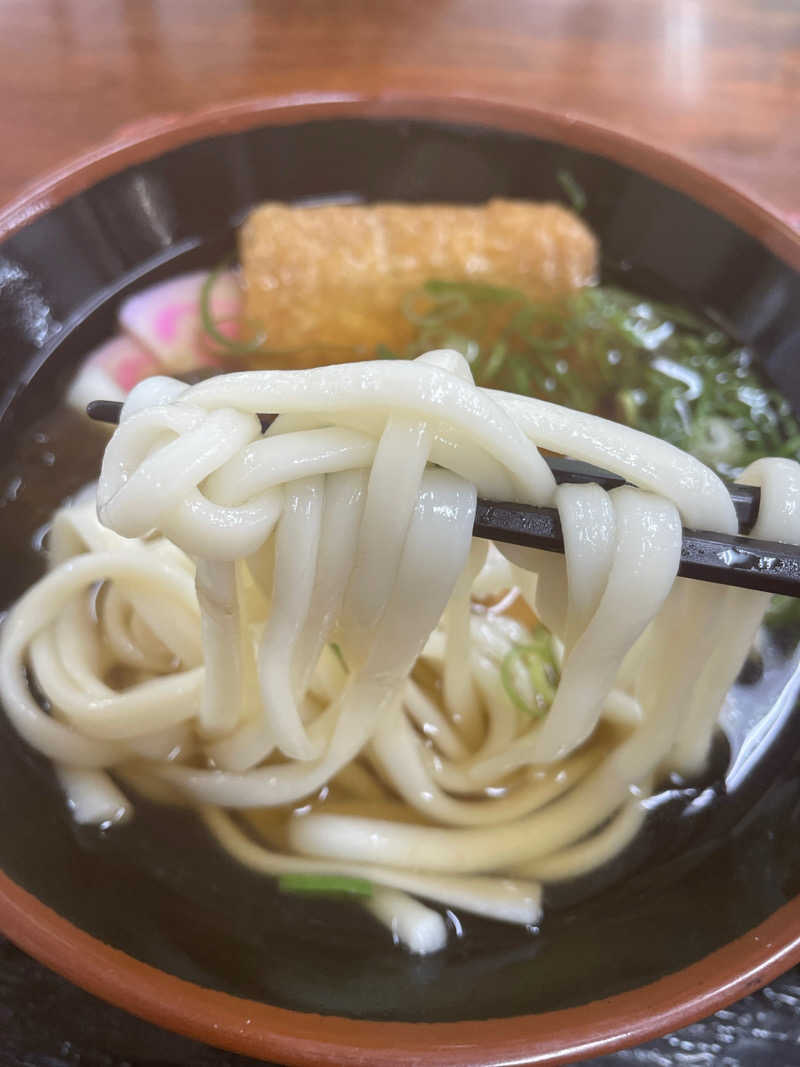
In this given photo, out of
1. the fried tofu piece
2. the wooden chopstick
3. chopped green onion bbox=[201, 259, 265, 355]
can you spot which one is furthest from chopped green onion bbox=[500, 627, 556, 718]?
chopped green onion bbox=[201, 259, 265, 355]

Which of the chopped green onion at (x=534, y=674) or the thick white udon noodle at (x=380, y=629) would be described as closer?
the thick white udon noodle at (x=380, y=629)

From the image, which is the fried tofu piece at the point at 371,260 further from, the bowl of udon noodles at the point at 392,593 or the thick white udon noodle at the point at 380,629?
the thick white udon noodle at the point at 380,629

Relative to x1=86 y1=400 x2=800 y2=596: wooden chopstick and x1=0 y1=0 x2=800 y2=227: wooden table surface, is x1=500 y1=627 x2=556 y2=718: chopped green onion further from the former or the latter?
x1=0 y1=0 x2=800 y2=227: wooden table surface

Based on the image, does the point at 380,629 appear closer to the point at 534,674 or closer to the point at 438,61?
the point at 534,674

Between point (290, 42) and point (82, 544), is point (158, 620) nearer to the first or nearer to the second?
point (82, 544)

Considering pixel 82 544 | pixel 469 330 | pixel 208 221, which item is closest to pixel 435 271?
pixel 469 330

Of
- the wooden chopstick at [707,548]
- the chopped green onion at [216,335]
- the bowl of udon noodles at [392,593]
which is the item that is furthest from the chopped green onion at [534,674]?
the chopped green onion at [216,335]

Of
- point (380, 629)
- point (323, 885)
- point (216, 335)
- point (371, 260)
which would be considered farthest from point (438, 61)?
point (323, 885)
